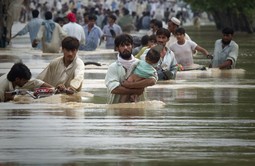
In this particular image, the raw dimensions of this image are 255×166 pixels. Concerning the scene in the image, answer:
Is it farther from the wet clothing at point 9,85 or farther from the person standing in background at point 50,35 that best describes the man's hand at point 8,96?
the person standing in background at point 50,35

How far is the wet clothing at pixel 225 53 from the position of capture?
22.7 meters

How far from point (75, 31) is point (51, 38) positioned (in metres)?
0.84

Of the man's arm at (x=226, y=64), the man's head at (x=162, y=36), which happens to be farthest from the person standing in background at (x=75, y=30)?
the man's head at (x=162, y=36)

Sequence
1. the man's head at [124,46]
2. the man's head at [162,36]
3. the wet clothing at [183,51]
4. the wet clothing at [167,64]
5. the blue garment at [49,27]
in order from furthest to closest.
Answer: the blue garment at [49,27]
the wet clothing at [183,51]
the wet clothing at [167,64]
the man's head at [162,36]
the man's head at [124,46]

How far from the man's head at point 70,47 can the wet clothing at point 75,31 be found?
14777mm

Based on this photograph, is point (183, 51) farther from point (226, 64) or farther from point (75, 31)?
point (75, 31)

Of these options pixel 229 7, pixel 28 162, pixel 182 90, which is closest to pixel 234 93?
pixel 182 90

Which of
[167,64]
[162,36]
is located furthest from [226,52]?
[162,36]

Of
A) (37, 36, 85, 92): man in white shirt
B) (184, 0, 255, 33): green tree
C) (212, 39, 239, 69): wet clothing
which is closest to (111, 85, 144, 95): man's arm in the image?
(37, 36, 85, 92): man in white shirt

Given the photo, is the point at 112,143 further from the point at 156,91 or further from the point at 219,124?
the point at 156,91

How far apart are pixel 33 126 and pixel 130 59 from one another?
2315mm

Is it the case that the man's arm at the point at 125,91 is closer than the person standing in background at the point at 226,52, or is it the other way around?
the man's arm at the point at 125,91

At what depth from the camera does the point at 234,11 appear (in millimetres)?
61375

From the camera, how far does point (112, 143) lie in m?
11.3
